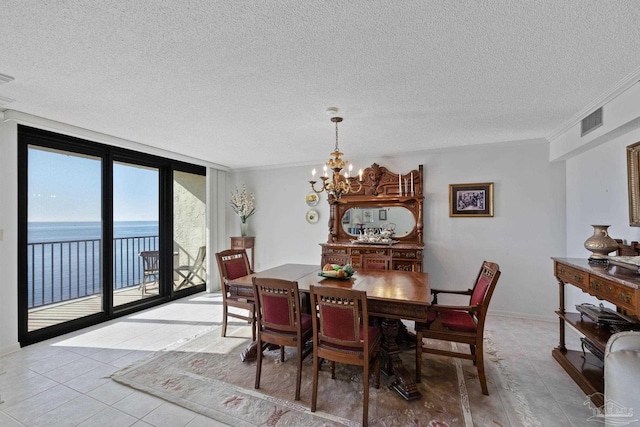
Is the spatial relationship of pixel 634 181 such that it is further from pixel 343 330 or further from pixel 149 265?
pixel 149 265

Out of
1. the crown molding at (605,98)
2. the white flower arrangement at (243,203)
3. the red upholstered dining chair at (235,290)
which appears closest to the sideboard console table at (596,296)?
the crown molding at (605,98)

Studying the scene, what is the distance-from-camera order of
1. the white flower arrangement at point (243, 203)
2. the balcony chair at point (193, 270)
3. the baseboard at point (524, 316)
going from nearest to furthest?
the baseboard at point (524, 316)
the balcony chair at point (193, 270)
the white flower arrangement at point (243, 203)

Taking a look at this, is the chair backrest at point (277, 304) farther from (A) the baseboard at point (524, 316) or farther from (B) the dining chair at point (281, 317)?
(A) the baseboard at point (524, 316)

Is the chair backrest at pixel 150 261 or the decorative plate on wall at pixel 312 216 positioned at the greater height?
the decorative plate on wall at pixel 312 216

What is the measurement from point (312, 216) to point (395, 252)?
5.65 ft

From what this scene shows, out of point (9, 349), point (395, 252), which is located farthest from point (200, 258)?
point (395, 252)

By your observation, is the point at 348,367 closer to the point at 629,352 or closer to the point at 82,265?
the point at 629,352

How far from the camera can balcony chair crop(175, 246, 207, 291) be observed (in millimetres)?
5301

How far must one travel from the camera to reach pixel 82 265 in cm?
447

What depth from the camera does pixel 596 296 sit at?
2.10m

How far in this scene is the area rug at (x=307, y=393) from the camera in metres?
1.93

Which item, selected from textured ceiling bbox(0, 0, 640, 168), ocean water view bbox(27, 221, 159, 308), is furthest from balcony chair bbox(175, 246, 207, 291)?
textured ceiling bbox(0, 0, 640, 168)

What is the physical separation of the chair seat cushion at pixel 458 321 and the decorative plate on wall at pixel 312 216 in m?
2.94

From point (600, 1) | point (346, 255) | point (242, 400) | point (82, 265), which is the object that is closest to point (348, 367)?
point (242, 400)
